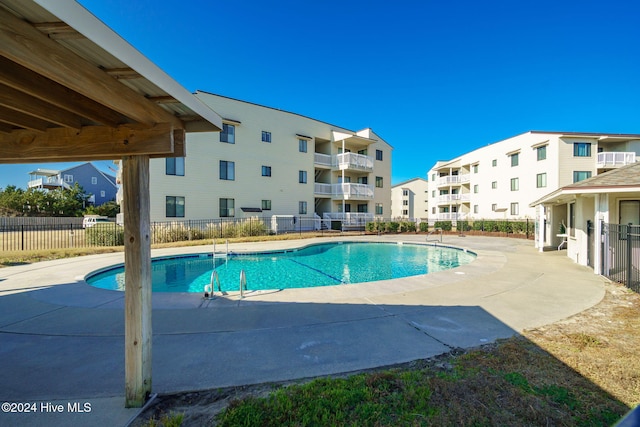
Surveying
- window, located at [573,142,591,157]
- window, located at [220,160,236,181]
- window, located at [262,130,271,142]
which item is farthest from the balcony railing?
window, located at [220,160,236,181]

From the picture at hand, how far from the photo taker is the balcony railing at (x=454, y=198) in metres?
37.6

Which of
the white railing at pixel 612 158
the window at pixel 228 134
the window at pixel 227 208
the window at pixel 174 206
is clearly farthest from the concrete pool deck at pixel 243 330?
the white railing at pixel 612 158

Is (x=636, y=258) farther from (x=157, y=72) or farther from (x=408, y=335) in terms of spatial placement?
(x=157, y=72)

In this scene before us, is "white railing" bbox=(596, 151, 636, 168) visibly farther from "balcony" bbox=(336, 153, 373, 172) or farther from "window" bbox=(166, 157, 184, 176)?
"window" bbox=(166, 157, 184, 176)

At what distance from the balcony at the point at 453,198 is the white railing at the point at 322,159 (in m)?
19.7

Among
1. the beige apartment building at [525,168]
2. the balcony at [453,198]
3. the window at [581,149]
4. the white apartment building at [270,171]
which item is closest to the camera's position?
the white apartment building at [270,171]

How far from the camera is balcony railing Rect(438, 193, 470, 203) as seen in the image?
3763 cm

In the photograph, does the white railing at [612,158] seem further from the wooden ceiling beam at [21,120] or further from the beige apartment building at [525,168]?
the wooden ceiling beam at [21,120]

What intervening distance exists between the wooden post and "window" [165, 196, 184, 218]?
65.5 feet

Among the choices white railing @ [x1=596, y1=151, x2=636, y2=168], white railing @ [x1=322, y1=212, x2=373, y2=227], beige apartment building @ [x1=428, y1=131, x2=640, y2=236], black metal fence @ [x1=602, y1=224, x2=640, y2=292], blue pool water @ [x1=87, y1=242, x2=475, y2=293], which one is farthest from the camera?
white railing @ [x1=322, y1=212, x2=373, y2=227]

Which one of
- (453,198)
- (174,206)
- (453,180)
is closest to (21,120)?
(174,206)

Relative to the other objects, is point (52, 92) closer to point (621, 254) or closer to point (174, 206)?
point (621, 254)

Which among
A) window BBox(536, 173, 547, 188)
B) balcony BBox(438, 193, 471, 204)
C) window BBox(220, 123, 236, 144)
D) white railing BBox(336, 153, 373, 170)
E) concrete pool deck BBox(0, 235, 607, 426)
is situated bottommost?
concrete pool deck BBox(0, 235, 607, 426)

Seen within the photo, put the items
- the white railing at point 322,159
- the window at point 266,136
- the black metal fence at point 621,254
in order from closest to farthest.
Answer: the black metal fence at point 621,254 → the window at point 266,136 → the white railing at point 322,159
